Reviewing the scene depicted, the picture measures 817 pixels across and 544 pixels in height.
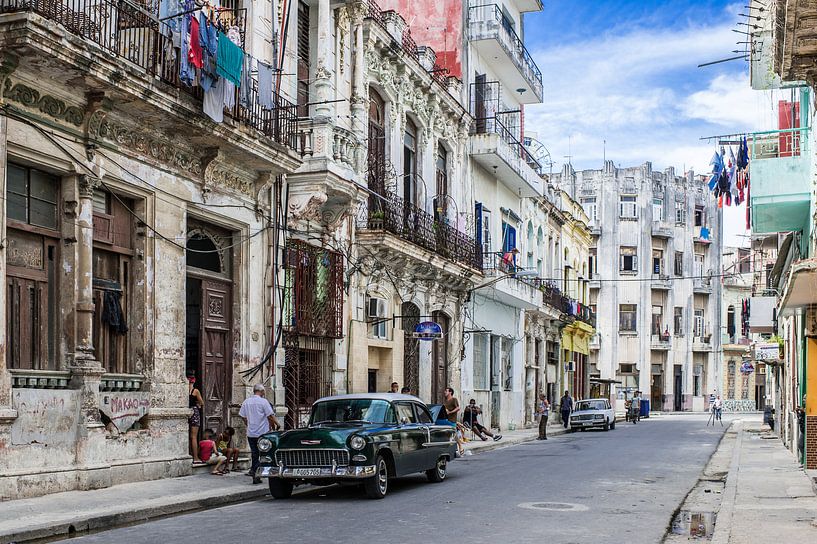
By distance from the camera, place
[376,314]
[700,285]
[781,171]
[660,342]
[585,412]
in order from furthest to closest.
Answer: [700,285], [660,342], [585,412], [376,314], [781,171]

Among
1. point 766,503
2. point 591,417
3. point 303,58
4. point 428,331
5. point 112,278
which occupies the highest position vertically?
point 303,58

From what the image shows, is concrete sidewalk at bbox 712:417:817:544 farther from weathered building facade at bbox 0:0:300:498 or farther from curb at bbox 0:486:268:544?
weathered building facade at bbox 0:0:300:498

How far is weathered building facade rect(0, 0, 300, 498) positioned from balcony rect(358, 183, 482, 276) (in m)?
5.03

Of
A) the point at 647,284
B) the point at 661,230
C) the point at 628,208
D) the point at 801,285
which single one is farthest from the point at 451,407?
the point at 661,230

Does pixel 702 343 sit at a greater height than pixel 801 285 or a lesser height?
lesser

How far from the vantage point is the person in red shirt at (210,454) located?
16484 mm

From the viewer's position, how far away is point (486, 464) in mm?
20469

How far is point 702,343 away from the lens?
72500mm

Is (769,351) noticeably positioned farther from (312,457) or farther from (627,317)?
(627,317)

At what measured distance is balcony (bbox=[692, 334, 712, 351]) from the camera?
72000 millimetres

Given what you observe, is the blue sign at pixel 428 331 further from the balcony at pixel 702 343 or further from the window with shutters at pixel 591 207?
the balcony at pixel 702 343

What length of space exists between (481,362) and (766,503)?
21.2 meters

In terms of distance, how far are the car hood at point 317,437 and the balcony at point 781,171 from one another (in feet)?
35.2

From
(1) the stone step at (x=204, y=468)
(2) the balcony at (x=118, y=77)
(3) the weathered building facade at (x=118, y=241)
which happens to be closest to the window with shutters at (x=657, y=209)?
(3) the weathered building facade at (x=118, y=241)
